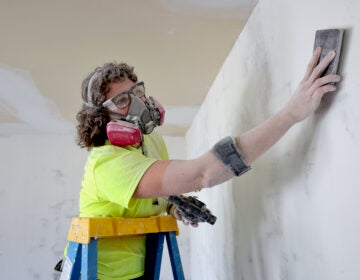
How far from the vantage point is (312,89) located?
806 millimetres

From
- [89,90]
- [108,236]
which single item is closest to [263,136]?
[108,236]

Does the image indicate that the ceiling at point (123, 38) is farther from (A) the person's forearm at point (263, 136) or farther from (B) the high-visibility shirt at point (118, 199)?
(A) the person's forearm at point (263, 136)

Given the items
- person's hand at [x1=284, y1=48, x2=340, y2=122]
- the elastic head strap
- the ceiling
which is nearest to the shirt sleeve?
the elastic head strap

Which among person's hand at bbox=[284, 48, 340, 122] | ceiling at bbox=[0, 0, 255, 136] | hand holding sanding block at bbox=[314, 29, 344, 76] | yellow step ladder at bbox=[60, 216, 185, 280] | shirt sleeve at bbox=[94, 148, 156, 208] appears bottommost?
yellow step ladder at bbox=[60, 216, 185, 280]

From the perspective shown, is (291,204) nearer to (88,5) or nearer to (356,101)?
(356,101)

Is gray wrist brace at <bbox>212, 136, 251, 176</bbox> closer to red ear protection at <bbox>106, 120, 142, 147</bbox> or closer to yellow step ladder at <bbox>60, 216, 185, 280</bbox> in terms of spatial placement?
red ear protection at <bbox>106, 120, 142, 147</bbox>

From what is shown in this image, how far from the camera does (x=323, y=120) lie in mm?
833

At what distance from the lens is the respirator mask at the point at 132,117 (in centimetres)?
110

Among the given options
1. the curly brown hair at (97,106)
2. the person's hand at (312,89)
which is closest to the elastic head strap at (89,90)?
the curly brown hair at (97,106)

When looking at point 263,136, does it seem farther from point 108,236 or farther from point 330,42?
point 108,236

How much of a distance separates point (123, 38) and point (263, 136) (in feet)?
3.38

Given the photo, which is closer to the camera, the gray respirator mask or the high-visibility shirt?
the high-visibility shirt

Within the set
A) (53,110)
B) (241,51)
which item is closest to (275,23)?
(241,51)

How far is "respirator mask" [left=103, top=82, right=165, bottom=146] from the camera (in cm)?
110
